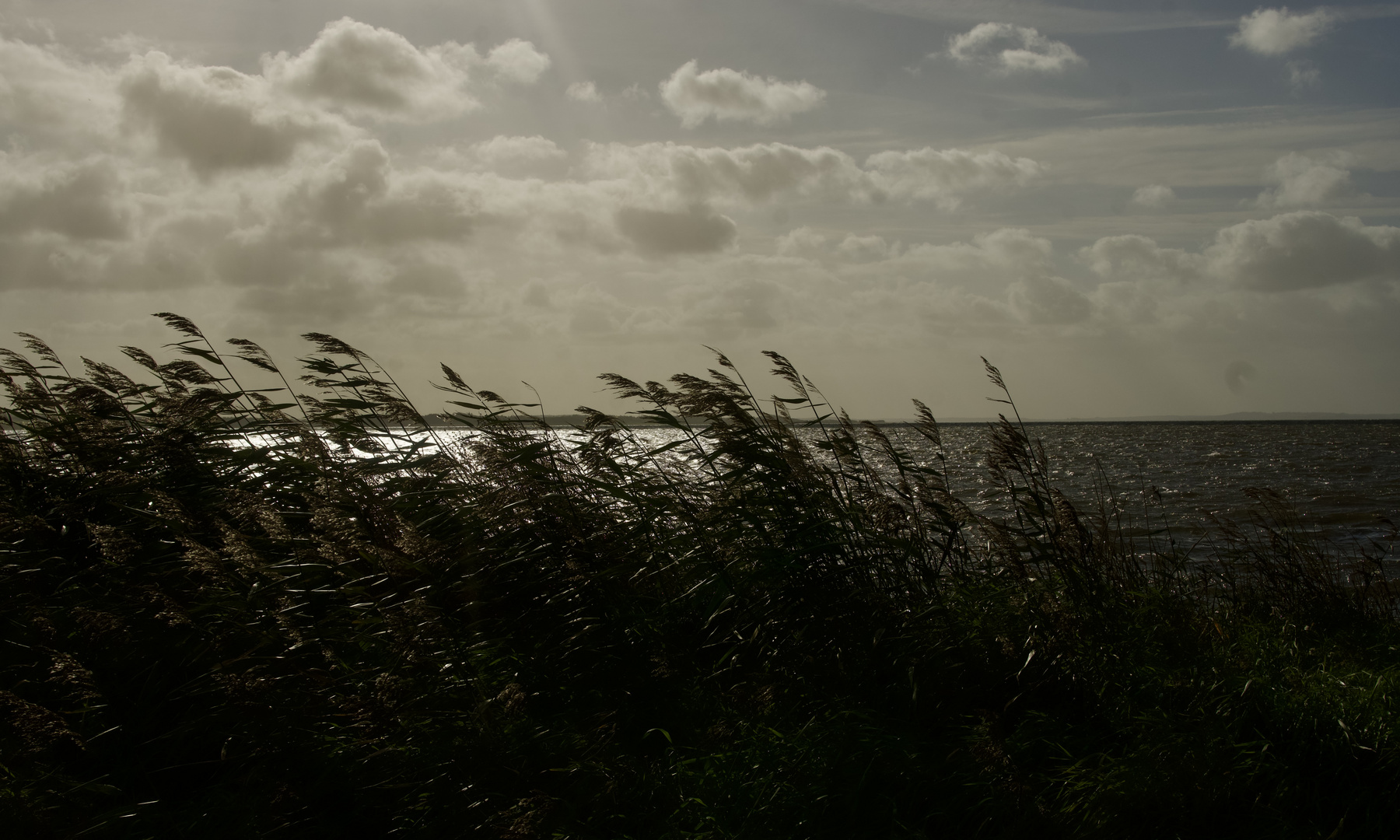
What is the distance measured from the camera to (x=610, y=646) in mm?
5004

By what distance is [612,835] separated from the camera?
141 inches

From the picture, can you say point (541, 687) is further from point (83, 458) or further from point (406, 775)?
point (83, 458)

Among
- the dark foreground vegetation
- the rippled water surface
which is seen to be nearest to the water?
the rippled water surface

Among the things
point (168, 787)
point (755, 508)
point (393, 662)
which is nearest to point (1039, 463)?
point (755, 508)

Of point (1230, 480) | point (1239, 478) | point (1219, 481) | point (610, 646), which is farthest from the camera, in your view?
point (1239, 478)

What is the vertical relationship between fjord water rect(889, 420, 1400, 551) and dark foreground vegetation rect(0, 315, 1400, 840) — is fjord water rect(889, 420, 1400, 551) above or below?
below

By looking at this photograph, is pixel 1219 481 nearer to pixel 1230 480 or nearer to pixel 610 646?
pixel 1230 480

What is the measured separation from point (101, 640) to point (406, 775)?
2058 mm

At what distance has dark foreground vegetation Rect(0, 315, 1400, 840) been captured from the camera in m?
3.77

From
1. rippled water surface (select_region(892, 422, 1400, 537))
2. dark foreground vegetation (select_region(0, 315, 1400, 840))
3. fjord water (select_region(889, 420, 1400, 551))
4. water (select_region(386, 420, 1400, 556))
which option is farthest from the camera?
rippled water surface (select_region(892, 422, 1400, 537))

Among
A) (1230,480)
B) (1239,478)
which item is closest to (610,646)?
(1230,480)

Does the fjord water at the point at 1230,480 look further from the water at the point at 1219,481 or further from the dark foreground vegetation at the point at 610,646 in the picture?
the dark foreground vegetation at the point at 610,646

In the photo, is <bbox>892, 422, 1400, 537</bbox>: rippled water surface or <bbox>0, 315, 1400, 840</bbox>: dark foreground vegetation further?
<bbox>892, 422, 1400, 537</bbox>: rippled water surface

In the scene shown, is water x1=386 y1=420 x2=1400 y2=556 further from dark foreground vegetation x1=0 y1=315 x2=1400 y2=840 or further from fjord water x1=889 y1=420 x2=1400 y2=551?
dark foreground vegetation x1=0 y1=315 x2=1400 y2=840
